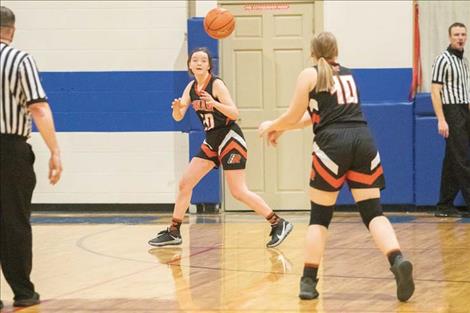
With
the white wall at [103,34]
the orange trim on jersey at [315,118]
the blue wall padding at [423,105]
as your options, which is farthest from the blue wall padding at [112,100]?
the orange trim on jersey at [315,118]

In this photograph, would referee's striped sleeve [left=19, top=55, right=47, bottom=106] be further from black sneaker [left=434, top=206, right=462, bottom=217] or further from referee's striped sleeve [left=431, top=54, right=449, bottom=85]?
black sneaker [left=434, top=206, right=462, bottom=217]

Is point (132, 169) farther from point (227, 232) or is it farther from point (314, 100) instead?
point (314, 100)

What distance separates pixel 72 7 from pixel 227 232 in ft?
13.6

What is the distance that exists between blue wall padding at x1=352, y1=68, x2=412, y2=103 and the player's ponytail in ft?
19.6

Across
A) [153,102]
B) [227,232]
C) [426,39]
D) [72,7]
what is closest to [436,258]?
[227,232]

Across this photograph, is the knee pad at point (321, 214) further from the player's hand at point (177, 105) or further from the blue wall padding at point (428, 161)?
the blue wall padding at point (428, 161)

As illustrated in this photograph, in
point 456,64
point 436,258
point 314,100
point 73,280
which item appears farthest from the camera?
point 456,64

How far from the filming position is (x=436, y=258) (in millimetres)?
8367

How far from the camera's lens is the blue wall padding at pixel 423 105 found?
12.1 meters

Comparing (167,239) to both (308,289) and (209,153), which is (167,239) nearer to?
(209,153)

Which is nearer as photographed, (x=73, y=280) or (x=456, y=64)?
(x=73, y=280)

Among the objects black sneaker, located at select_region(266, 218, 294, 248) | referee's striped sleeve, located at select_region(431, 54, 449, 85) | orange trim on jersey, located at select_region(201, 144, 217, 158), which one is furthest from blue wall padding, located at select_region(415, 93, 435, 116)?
orange trim on jersey, located at select_region(201, 144, 217, 158)

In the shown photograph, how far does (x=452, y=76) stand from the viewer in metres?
11.6

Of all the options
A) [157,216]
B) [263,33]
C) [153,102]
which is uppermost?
[263,33]
